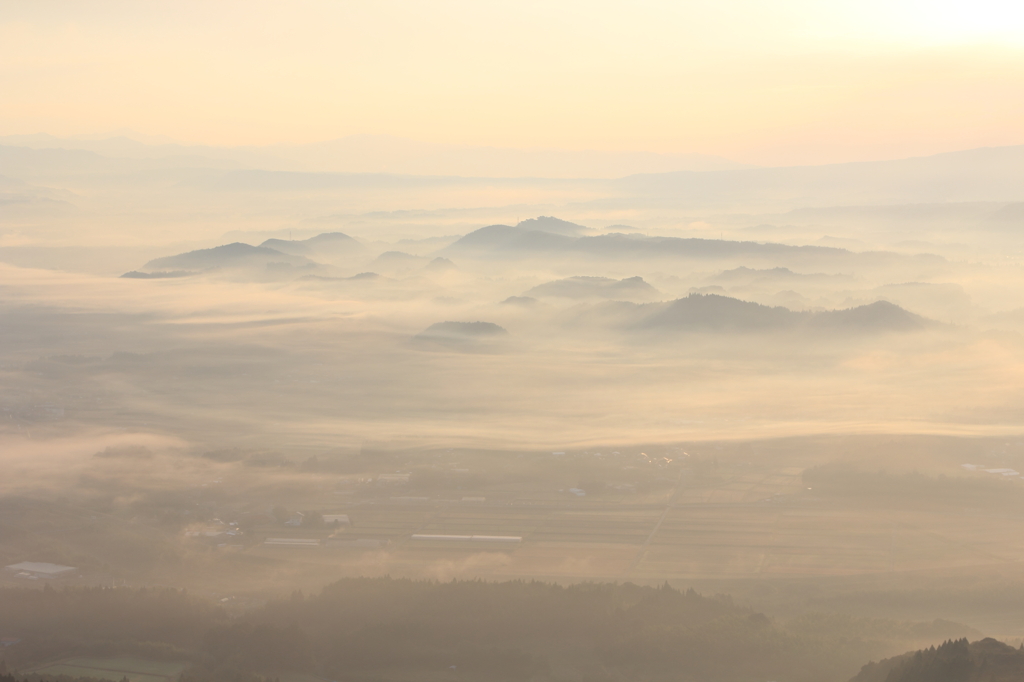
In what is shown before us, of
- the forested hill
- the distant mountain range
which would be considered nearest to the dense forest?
the forested hill

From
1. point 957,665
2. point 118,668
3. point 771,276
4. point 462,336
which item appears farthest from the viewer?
point 771,276

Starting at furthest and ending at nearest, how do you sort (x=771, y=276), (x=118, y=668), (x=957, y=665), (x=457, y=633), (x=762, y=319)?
(x=771, y=276) < (x=762, y=319) < (x=457, y=633) < (x=118, y=668) < (x=957, y=665)

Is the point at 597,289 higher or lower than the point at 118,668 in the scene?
higher

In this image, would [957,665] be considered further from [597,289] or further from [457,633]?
[597,289]

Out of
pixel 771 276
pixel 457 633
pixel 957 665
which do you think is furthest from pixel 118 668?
pixel 771 276

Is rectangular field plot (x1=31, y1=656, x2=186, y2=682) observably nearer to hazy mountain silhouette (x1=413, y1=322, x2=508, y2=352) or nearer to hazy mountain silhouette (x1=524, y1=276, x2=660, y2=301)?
hazy mountain silhouette (x1=413, y1=322, x2=508, y2=352)

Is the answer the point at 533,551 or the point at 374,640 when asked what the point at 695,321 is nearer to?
the point at 533,551

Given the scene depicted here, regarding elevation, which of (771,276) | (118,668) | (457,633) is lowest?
(457,633)
